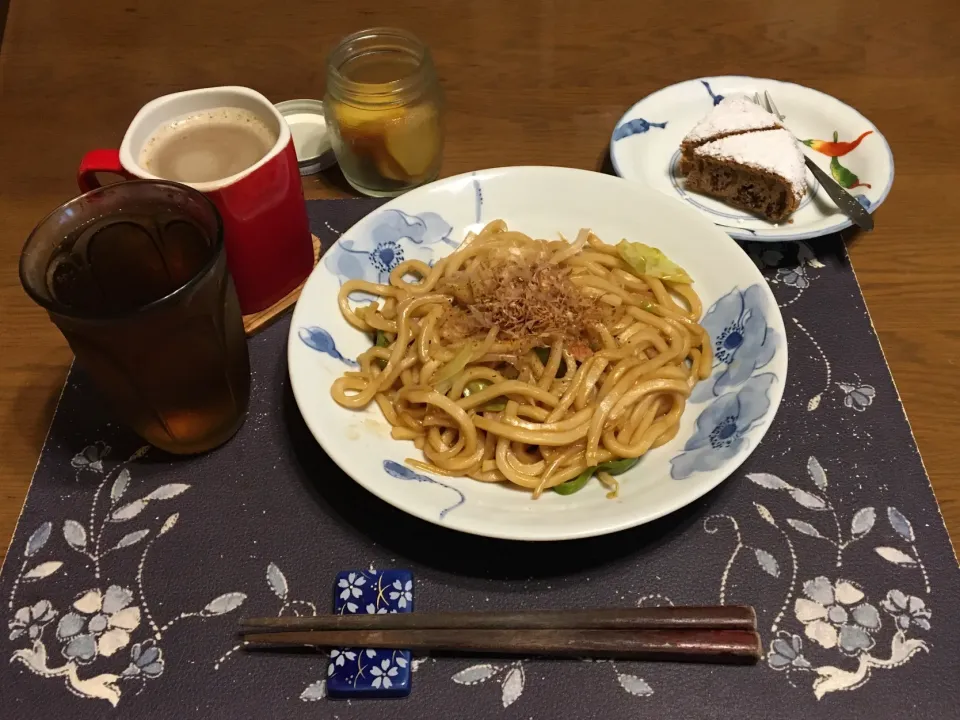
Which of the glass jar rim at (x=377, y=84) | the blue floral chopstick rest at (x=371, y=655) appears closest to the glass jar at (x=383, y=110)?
the glass jar rim at (x=377, y=84)

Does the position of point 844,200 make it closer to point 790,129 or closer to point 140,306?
point 790,129

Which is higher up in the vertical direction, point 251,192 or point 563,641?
point 251,192

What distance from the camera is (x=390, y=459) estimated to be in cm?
132

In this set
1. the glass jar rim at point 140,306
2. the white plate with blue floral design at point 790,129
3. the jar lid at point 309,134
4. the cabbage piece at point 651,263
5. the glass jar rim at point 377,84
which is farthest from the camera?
the jar lid at point 309,134

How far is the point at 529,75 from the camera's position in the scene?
93.4 inches

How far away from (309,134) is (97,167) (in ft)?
2.89

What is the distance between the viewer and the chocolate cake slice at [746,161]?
71.9 inches

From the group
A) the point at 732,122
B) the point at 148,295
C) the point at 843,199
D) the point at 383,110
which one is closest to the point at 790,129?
the point at 732,122

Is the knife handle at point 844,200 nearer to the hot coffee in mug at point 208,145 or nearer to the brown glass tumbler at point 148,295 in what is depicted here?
the hot coffee in mug at point 208,145

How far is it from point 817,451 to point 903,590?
0.97 feet

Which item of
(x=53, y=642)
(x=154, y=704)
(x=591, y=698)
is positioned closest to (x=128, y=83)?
(x=53, y=642)

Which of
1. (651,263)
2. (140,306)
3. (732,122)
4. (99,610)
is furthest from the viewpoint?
(732,122)

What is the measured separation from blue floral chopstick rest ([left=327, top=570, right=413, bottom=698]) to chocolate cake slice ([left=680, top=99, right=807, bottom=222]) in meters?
1.37

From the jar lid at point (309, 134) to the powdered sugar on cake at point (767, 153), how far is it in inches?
42.5
